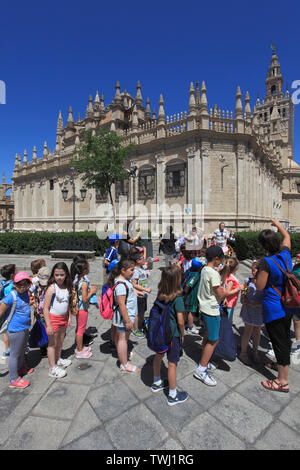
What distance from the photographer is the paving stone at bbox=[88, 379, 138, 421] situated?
2.33 metres

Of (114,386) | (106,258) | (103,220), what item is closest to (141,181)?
(103,220)

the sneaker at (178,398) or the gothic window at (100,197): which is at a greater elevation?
the gothic window at (100,197)

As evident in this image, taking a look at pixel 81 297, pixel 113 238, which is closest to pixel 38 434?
pixel 81 297

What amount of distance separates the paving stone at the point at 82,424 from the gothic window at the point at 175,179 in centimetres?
1752

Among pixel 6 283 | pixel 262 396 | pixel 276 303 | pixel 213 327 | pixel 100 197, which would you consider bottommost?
pixel 262 396

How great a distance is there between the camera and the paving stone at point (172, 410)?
220 centimetres

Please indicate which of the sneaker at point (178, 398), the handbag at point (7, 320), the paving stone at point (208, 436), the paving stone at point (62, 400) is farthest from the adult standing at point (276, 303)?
the handbag at point (7, 320)

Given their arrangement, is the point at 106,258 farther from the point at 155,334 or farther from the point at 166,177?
the point at 166,177

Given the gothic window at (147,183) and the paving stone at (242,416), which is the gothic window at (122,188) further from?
the paving stone at (242,416)

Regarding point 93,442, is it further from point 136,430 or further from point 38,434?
point 38,434

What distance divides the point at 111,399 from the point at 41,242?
42.5 ft

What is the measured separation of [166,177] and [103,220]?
8798 millimetres

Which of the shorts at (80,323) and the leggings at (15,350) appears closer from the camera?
the leggings at (15,350)

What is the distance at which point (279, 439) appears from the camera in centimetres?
204
